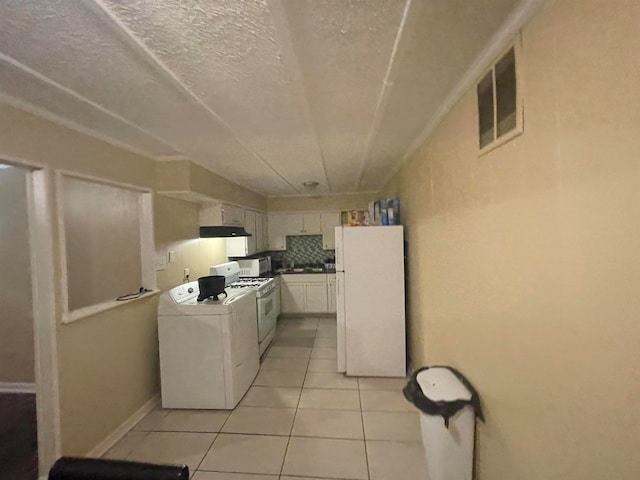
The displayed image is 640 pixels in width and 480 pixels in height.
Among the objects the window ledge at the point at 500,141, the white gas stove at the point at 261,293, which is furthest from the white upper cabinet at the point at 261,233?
the window ledge at the point at 500,141

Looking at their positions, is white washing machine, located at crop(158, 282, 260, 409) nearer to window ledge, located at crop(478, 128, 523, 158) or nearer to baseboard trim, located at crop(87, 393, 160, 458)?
baseboard trim, located at crop(87, 393, 160, 458)

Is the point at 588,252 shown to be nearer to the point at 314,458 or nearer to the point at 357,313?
the point at 314,458

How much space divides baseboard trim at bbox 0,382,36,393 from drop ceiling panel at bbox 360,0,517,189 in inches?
161

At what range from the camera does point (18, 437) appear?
214cm

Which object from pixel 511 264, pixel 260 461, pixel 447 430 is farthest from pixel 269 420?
pixel 511 264

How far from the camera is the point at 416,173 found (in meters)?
2.65

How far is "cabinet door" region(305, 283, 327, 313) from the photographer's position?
5098 mm

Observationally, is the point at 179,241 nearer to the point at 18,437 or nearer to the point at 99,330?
the point at 99,330

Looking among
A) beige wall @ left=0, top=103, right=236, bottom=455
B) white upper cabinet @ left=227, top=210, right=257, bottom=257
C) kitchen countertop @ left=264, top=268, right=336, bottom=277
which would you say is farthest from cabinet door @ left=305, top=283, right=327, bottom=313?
beige wall @ left=0, top=103, right=236, bottom=455

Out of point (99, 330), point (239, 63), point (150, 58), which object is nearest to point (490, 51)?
point (239, 63)

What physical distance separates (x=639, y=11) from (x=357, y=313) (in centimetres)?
272

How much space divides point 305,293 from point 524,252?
14.0 feet

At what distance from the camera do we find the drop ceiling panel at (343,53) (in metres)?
0.96

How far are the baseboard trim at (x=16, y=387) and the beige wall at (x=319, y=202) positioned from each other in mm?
3944
